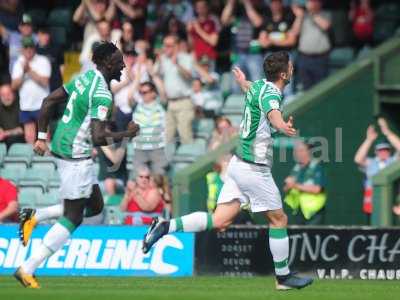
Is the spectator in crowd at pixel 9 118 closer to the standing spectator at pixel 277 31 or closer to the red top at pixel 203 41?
the red top at pixel 203 41

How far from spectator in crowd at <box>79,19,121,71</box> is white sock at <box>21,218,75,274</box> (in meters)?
8.04

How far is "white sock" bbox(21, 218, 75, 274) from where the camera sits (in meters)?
13.1

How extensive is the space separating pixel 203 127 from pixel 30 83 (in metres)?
2.63

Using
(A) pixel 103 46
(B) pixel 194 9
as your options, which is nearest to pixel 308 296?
(A) pixel 103 46

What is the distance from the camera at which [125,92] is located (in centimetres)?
2052

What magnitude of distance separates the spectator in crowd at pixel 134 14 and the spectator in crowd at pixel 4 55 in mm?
1783

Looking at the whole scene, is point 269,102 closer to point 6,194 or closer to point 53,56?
point 6,194

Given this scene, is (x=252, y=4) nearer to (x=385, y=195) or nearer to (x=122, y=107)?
(x=122, y=107)

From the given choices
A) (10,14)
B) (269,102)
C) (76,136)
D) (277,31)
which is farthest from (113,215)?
(269,102)

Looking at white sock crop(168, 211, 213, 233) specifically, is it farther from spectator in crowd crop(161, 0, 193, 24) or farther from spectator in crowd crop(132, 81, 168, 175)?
spectator in crowd crop(161, 0, 193, 24)

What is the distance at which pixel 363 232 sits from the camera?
639 inches

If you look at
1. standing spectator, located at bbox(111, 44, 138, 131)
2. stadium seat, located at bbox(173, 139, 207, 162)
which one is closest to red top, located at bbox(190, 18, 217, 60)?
standing spectator, located at bbox(111, 44, 138, 131)

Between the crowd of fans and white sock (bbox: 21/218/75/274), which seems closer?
white sock (bbox: 21/218/75/274)

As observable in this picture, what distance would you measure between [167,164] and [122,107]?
3.88 ft
